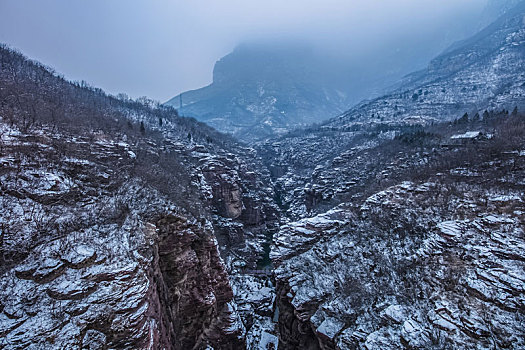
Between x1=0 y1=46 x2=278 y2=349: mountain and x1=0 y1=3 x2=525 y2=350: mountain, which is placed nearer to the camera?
x1=0 y1=46 x2=278 y2=349: mountain

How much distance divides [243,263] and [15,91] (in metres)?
40.4

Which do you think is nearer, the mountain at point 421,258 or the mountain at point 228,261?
the mountain at point 228,261

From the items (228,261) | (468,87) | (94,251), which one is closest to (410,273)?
(94,251)

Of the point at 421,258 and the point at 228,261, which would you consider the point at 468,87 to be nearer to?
the point at 421,258

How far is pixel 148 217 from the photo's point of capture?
18984 mm

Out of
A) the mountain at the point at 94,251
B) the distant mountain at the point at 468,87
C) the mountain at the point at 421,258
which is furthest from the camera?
the distant mountain at the point at 468,87

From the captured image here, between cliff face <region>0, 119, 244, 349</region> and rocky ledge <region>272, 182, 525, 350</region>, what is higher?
cliff face <region>0, 119, 244, 349</region>

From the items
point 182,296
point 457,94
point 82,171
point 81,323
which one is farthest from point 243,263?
point 457,94

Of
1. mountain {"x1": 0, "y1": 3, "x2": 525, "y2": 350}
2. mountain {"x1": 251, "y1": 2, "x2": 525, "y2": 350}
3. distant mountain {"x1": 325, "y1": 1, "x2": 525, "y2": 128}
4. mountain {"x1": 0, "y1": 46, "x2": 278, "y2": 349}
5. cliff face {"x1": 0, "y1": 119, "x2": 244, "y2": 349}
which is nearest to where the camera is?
cliff face {"x1": 0, "y1": 119, "x2": 244, "y2": 349}

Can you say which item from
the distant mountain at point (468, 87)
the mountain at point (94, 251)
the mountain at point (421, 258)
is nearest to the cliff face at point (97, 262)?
the mountain at point (94, 251)

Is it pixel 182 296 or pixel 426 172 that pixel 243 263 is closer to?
pixel 182 296

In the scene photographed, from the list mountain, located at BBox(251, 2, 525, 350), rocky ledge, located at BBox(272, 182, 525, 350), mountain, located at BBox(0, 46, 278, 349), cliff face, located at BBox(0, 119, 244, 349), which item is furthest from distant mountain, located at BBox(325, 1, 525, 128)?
cliff face, located at BBox(0, 119, 244, 349)

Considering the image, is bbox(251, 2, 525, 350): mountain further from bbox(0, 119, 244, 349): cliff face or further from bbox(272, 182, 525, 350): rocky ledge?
bbox(0, 119, 244, 349): cliff face

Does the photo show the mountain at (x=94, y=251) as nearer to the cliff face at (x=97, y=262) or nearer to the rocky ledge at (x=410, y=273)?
the cliff face at (x=97, y=262)
